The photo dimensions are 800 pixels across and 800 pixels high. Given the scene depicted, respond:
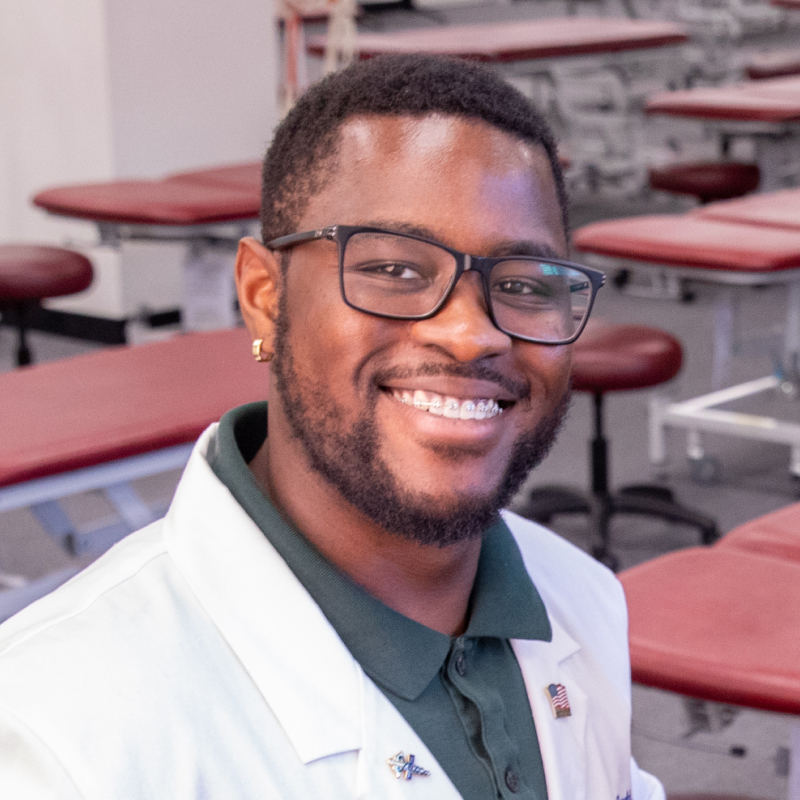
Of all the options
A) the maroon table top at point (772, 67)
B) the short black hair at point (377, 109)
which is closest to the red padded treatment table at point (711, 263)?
the short black hair at point (377, 109)

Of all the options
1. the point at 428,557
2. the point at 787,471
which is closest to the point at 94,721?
the point at 428,557

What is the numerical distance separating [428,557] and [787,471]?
293 centimetres

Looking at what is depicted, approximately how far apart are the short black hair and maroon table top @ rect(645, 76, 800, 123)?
12.4 feet

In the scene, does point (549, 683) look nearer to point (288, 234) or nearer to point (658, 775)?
point (288, 234)

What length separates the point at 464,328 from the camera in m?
0.88

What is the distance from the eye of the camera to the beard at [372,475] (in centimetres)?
89

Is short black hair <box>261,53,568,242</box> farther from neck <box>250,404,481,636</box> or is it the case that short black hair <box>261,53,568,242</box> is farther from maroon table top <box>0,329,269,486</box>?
maroon table top <box>0,329,269,486</box>

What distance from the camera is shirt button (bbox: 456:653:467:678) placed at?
0.94m

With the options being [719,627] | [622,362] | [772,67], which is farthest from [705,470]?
[772,67]

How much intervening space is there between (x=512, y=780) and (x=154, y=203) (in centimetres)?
282

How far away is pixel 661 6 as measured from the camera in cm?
901

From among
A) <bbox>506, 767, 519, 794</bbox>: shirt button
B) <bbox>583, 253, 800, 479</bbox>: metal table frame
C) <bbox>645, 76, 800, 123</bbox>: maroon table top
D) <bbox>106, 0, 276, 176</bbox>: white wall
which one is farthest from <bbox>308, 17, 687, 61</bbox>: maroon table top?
<bbox>506, 767, 519, 794</bbox>: shirt button

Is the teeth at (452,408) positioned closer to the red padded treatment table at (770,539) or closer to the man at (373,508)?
the man at (373,508)

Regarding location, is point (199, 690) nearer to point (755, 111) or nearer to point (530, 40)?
point (755, 111)
